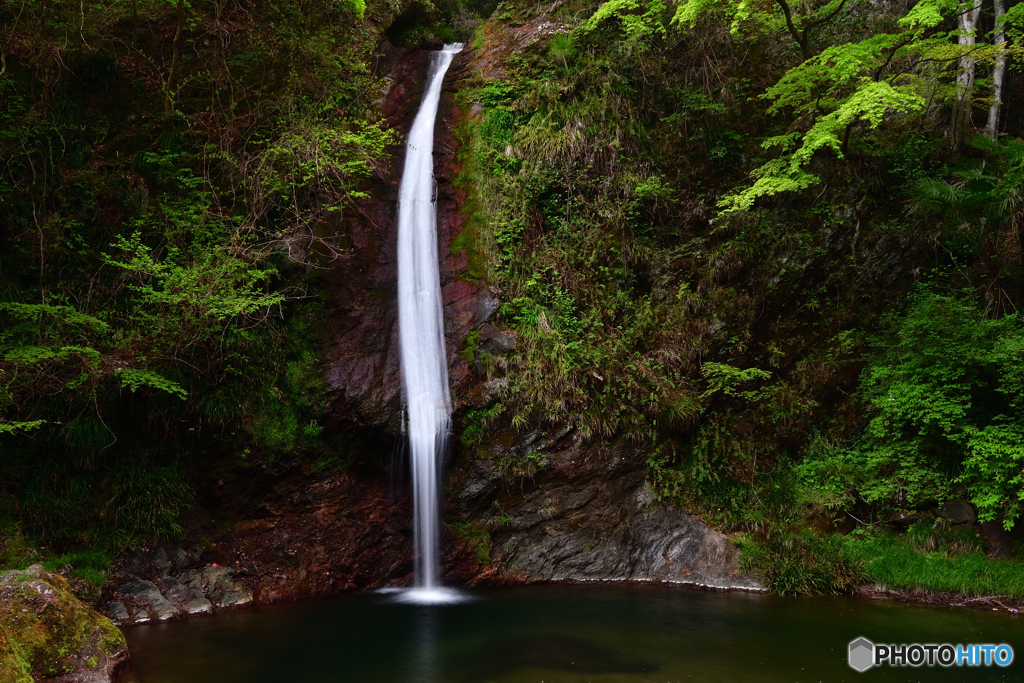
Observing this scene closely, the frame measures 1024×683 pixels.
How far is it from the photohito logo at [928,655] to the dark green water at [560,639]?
11 centimetres

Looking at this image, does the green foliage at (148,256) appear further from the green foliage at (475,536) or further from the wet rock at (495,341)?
the wet rock at (495,341)

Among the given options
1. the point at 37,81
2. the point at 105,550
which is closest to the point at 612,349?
the point at 105,550

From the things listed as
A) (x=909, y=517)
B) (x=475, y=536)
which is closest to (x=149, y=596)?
(x=475, y=536)

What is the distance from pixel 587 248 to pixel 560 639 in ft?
19.5

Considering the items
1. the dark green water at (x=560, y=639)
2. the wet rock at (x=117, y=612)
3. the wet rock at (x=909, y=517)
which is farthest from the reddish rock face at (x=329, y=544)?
the wet rock at (x=909, y=517)

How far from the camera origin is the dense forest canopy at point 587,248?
7.96m

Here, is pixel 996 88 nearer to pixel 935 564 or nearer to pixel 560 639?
pixel 935 564

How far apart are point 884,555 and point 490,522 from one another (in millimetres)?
5039

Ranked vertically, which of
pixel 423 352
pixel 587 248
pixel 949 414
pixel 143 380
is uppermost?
pixel 587 248

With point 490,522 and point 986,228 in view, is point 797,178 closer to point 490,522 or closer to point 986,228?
point 986,228

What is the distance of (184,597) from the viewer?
7.42 m

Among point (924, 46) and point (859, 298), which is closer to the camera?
point (924, 46)

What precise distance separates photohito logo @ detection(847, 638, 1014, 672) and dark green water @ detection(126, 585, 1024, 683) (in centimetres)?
11

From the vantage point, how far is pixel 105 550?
7422 millimetres
